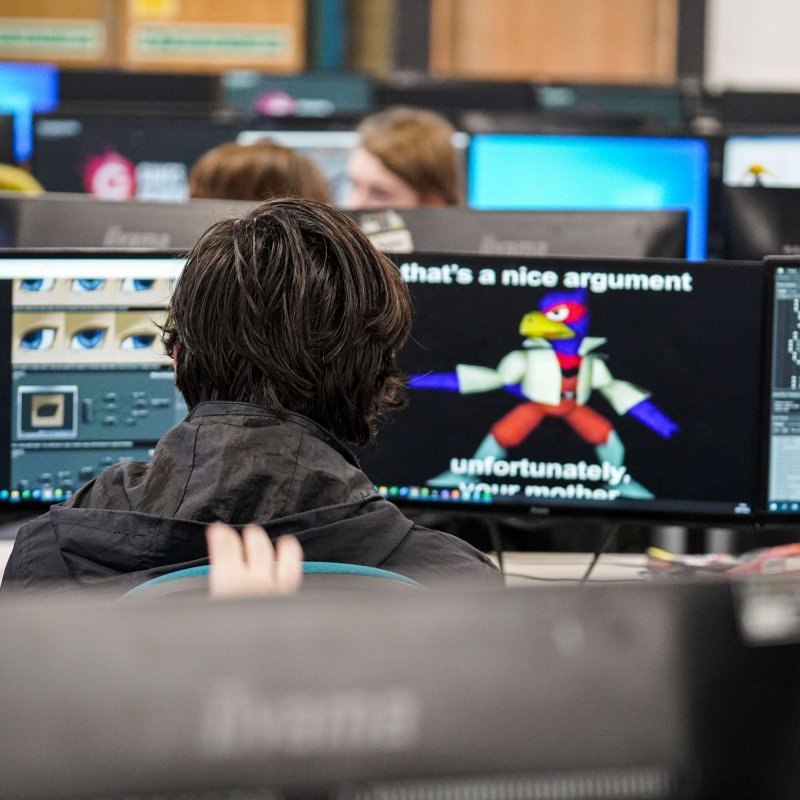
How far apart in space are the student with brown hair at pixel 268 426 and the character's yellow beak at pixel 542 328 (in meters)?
0.44

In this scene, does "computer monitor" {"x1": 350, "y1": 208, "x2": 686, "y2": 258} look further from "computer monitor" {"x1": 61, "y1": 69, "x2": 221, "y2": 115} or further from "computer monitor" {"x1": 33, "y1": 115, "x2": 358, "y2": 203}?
"computer monitor" {"x1": 61, "y1": 69, "x2": 221, "y2": 115}

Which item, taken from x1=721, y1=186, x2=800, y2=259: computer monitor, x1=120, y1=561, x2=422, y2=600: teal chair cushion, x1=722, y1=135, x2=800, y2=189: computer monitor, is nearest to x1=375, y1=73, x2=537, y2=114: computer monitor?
x1=722, y1=135, x2=800, y2=189: computer monitor

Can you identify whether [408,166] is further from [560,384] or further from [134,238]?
[560,384]

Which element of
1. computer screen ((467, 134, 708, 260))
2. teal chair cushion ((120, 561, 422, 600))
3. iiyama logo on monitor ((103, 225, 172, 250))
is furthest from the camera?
computer screen ((467, 134, 708, 260))

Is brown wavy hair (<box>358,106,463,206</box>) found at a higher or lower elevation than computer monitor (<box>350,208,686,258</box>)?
higher

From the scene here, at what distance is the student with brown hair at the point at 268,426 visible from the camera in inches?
A: 45.2

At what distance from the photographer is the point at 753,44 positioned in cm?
821

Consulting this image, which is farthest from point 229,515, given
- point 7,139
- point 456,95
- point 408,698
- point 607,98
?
point 607,98

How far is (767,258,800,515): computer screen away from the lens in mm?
1748

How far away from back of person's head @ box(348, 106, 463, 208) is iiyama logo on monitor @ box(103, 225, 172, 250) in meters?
1.03

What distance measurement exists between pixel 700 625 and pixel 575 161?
332 cm

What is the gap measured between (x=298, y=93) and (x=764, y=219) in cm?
340

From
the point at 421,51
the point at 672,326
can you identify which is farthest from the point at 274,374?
the point at 421,51

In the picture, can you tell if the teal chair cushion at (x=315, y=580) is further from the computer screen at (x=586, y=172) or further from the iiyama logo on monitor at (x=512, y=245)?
the computer screen at (x=586, y=172)
